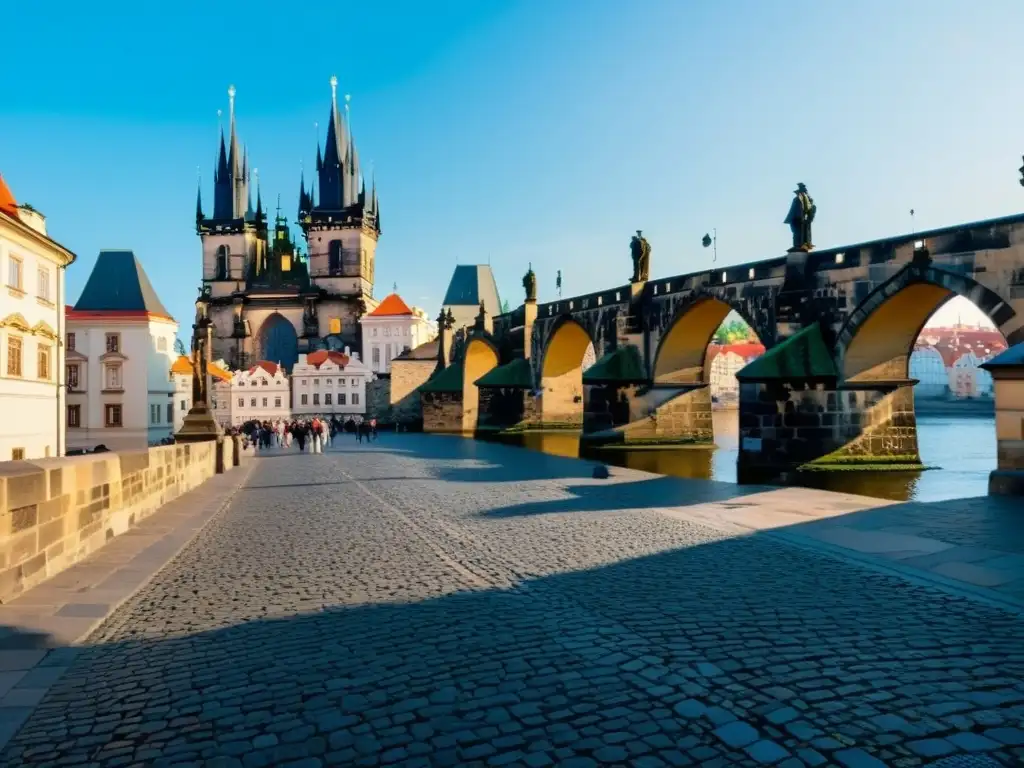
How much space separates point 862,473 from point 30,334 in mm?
26356

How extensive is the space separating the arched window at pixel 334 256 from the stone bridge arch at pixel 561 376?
2282 inches

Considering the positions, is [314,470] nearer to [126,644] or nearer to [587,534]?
[587,534]

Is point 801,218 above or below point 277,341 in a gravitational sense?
below

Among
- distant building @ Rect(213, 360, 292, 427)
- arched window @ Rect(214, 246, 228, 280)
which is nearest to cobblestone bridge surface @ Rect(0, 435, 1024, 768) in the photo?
distant building @ Rect(213, 360, 292, 427)

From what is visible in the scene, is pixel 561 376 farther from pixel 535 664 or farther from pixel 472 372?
pixel 535 664

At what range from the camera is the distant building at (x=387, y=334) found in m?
96.6

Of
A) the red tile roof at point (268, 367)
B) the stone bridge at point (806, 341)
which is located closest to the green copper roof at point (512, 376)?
the stone bridge at point (806, 341)

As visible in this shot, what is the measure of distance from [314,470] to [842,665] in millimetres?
20380

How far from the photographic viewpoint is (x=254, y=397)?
87.8m

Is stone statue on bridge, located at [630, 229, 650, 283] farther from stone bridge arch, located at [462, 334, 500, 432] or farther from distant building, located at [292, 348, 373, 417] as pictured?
distant building, located at [292, 348, 373, 417]

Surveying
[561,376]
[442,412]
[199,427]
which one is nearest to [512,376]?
[561,376]

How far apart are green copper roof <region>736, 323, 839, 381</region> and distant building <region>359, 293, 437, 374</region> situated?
73201 mm

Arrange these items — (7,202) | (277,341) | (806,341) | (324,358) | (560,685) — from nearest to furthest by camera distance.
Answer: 1. (560,685)
2. (806,341)
3. (7,202)
4. (324,358)
5. (277,341)

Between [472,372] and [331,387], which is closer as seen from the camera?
[472,372]
